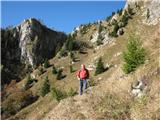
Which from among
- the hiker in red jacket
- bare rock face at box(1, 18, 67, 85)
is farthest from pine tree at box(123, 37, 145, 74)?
bare rock face at box(1, 18, 67, 85)

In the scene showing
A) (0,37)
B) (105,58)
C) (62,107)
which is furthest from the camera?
(0,37)

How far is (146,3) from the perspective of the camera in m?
136

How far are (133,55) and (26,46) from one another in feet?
468

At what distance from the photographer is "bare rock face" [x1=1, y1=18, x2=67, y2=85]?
165 metres

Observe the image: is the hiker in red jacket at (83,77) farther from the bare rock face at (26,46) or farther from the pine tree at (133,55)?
the bare rock face at (26,46)

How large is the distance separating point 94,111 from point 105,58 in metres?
94.8

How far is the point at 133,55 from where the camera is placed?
28281 millimetres

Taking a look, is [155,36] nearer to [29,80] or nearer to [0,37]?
[29,80]

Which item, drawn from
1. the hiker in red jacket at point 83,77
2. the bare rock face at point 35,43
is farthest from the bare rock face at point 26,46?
the hiker in red jacket at point 83,77

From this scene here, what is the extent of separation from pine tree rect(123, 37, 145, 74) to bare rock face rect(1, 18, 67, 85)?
439 feet

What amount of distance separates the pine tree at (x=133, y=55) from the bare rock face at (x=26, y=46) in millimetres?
133936

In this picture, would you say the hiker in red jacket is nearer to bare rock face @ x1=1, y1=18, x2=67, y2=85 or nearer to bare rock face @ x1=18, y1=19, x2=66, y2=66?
bare rock face @ x1=1, y1=18, x2=67, y2=85

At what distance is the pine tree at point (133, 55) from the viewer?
2671 centimetres

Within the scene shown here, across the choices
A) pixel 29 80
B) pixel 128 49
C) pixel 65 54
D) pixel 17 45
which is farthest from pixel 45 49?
pixel 128 49
